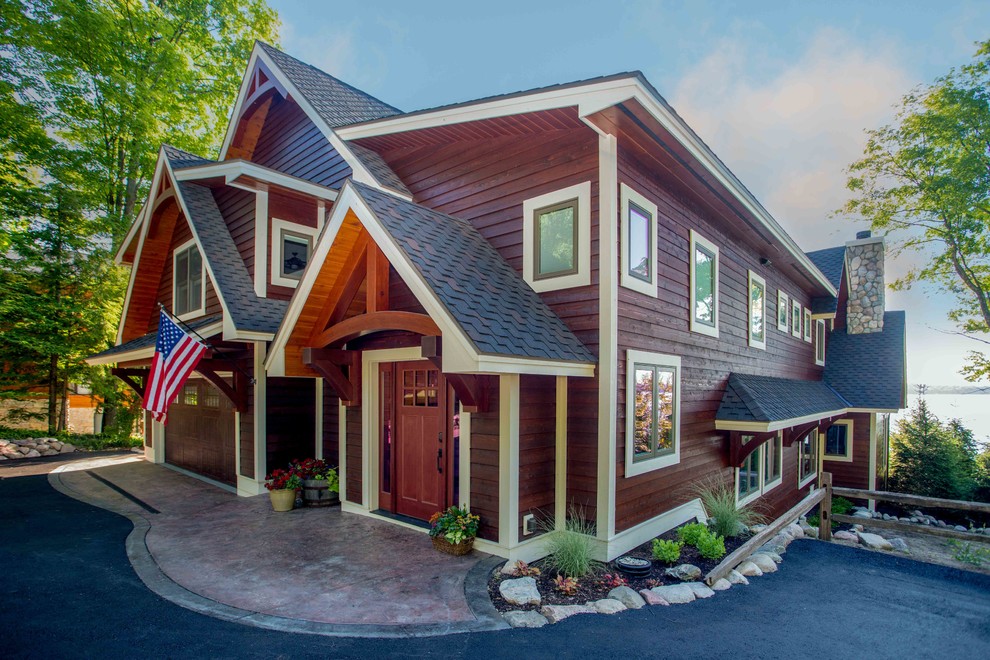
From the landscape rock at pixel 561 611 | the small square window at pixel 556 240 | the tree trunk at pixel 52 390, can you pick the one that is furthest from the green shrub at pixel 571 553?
the tree trunk at pixel 52 390

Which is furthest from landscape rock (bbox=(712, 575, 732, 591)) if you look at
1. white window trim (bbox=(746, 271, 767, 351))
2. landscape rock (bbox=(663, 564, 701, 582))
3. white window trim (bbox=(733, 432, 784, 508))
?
white window trim (bbox=(746, 271, 767, 351))

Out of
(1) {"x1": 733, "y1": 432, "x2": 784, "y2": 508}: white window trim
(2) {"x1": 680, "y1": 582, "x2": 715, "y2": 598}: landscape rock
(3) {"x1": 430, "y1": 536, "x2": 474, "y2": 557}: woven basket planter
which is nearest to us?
(2) {"x1": 680, "y1": 582, "x2": 715, "y2": 598}: landscape rock

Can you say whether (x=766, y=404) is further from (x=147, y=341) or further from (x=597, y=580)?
(x=147, y=341)

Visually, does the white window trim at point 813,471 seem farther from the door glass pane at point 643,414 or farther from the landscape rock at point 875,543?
the door glass pane at point 643,414

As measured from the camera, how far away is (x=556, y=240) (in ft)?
20.6

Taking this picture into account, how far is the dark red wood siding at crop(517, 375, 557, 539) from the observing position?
18.2 feet

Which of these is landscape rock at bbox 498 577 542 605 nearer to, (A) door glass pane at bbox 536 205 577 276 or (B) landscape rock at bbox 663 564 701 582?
(B) landscape rock at bbox 663 564 701 582

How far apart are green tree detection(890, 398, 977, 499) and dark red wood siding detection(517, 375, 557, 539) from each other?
13263mm

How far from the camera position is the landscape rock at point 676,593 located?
4.66m

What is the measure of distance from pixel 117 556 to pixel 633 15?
15941 millimetres

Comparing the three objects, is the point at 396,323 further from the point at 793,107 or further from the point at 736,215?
the point at 793,107

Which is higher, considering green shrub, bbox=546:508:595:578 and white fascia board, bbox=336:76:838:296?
white fascia board, bbox=336:76:838:296

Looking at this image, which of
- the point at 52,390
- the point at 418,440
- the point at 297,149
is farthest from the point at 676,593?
the point at 52,390

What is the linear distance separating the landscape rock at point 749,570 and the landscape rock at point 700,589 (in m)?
0.94
